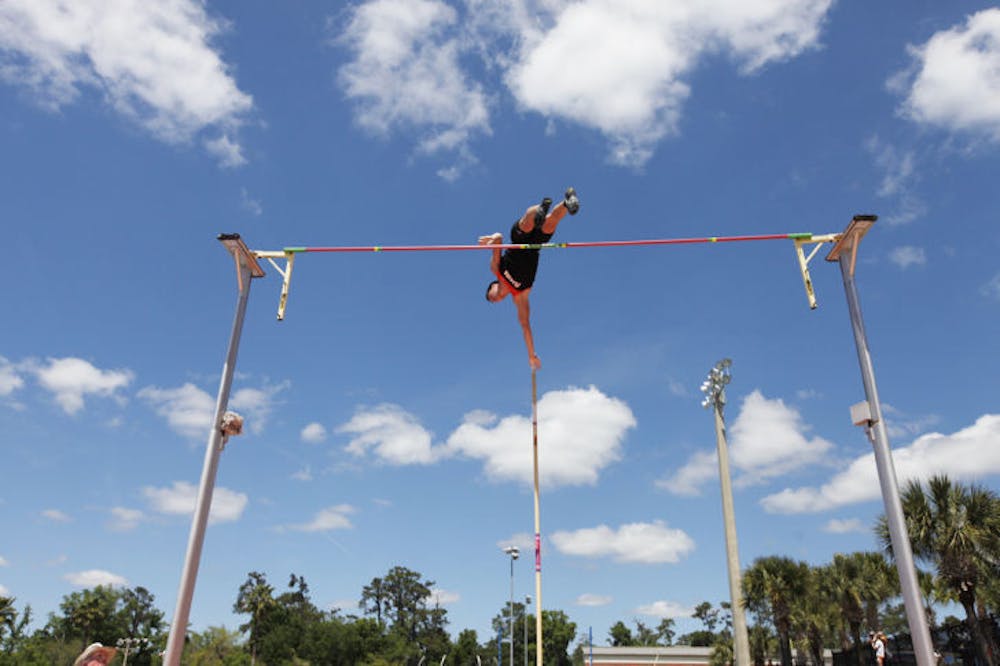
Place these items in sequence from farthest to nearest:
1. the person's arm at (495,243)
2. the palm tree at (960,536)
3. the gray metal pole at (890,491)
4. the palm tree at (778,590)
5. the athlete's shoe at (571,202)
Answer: the palm tree at (778,590) → the palm tree at (960,536) → the person's arm at (495,243) → the athlete's shoe at (571,202) → the gray metal pole at (890,491)

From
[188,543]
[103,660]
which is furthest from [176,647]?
[103,660]

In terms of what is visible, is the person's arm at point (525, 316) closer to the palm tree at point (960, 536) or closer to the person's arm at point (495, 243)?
the person's arm at point (495, 243)

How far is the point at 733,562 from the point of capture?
69.9ft

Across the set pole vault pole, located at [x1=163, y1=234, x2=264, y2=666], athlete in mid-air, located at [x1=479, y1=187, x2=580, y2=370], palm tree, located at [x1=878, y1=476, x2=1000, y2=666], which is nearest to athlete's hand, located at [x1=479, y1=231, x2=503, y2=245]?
athlete in mid-air, located at [x1=479, y1=187, x2=580, y2=370]

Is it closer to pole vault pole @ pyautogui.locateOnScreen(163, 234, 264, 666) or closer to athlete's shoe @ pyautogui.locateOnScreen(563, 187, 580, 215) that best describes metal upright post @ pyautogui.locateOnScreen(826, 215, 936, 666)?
athlete's shoe @ pyautogui.locateOnScreen(563, 187, 580, 215)

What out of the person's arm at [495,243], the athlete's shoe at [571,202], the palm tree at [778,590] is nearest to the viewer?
the athlete's shoe at [571,202]

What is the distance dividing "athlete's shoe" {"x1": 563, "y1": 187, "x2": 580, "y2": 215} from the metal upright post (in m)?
2.76

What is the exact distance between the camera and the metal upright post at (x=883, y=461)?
5.73 metres

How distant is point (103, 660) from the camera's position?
4.42 metres

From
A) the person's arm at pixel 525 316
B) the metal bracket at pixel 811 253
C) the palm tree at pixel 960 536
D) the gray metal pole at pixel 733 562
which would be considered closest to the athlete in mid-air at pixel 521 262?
the person's arm at pixel 525 316

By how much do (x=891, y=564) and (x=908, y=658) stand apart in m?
2.50

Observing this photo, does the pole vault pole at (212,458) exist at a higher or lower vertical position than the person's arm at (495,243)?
lower

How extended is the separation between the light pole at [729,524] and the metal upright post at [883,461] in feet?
53.8

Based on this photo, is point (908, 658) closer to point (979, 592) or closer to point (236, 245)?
point (979, 592)
